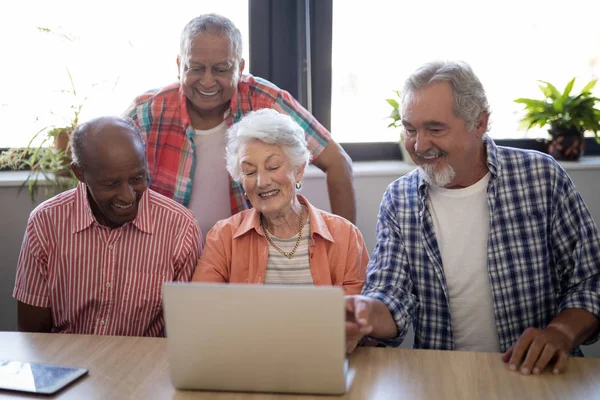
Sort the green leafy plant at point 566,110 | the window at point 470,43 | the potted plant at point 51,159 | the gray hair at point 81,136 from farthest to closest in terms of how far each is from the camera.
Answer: the window at point 470,43, the green leafy plant at point 566,110, the potted plant at point 51,159, the gray hair at point 81,136

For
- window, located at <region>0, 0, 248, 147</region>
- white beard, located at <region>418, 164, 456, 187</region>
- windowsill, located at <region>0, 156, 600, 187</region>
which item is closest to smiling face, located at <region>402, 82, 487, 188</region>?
white beard, located at <region>418, 164, 456, 187</region>

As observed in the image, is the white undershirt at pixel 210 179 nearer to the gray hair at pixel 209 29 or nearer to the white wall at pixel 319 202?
the gray hair at pixel 209 29

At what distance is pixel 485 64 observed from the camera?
3.14 metres

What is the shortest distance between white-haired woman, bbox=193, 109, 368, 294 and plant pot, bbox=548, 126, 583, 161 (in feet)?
4.78

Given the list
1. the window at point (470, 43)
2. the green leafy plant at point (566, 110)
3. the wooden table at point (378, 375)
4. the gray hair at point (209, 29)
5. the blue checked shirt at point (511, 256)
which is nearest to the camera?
the wooden table at point (378, 375)

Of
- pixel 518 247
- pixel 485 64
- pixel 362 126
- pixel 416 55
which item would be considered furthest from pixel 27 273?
pixel 485 64

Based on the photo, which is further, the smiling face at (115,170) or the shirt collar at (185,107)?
the shirt collar at (185,107)

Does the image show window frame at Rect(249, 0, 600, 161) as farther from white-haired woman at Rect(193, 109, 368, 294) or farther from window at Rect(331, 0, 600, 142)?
white-haired woman at Rect(193, 109, 368, 294)

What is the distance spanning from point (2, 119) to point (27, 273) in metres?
1.48

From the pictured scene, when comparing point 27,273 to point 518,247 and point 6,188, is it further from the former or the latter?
point 518,247

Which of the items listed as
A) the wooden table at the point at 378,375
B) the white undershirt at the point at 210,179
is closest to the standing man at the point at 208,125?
the white undershirt at the point at 210,179

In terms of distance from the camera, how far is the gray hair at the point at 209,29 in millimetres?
2338

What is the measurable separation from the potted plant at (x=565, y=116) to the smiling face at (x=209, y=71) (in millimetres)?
1424

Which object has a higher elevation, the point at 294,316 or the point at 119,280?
the point at 294,316
